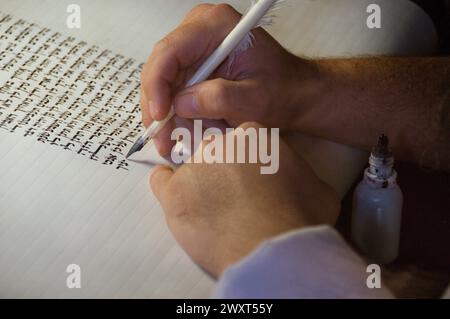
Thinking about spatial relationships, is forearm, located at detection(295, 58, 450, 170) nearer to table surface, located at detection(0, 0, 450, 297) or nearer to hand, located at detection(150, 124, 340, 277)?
table surface, located at detection(0, 0, 450, 297)

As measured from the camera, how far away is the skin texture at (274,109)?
0.83m

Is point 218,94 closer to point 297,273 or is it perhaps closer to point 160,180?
point 160,180

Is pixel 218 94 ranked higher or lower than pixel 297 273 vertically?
higher

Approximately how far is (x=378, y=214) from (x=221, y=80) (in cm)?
26

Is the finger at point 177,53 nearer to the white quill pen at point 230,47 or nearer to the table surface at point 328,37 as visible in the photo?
the white quill pen at point 230,47

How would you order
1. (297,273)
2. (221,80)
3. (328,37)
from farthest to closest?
(328,37), (221,80), (297,273)

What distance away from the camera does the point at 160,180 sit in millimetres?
896

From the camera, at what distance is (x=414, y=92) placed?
998 mm

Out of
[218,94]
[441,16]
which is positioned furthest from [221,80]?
[441,16]

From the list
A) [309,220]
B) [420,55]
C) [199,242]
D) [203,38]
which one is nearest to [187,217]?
[199,242]

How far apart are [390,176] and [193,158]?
0.24m

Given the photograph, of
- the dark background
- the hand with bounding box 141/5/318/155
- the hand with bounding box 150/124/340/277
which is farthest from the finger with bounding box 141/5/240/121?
the dark background

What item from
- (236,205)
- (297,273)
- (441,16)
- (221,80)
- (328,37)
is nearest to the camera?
(297,273)

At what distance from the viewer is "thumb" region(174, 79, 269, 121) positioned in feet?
3.01
